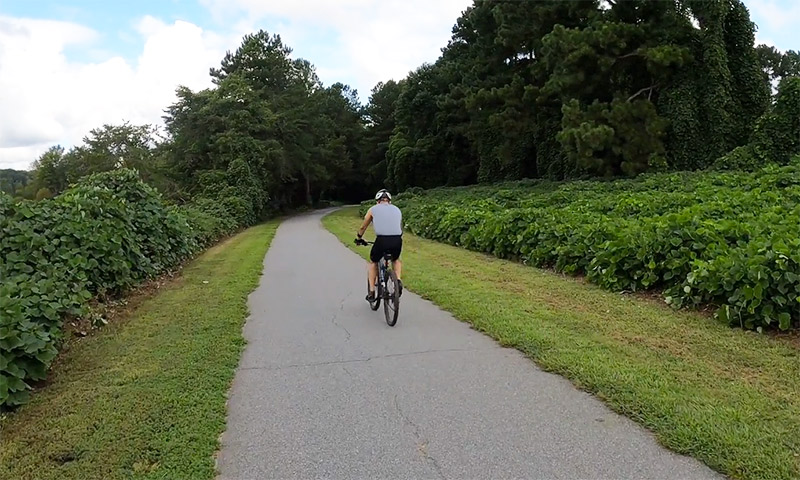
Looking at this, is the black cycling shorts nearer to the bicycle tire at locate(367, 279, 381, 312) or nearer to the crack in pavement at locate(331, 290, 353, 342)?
the bicycle tire at locate(367, 279, 381, 312)

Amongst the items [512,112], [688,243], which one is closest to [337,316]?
[688,243]

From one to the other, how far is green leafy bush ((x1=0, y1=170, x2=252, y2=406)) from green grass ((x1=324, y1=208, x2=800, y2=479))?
14.1 feet

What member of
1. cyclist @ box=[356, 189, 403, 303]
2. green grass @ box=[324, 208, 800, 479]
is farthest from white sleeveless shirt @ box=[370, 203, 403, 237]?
green grass @ box=[324, 208, 800, 479]

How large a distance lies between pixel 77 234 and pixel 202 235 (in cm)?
1137

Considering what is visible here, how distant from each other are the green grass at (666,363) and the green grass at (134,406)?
2848 mm

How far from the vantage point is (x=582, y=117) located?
2428 centimetres

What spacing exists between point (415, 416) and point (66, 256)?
5536 millimetres

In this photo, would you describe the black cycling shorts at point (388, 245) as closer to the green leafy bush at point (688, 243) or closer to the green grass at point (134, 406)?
the green grass at point (134, 406)

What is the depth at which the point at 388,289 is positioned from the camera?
23.7 feet

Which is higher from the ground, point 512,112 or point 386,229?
point 512,112

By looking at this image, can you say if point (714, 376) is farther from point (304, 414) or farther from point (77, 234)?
point (77, 234)

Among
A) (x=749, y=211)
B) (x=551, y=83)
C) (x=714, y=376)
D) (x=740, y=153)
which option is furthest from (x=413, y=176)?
(x=714, y=376)

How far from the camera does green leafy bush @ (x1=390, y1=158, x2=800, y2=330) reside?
5.92 m

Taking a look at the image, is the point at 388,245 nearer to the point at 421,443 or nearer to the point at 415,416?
the point at 415,416
